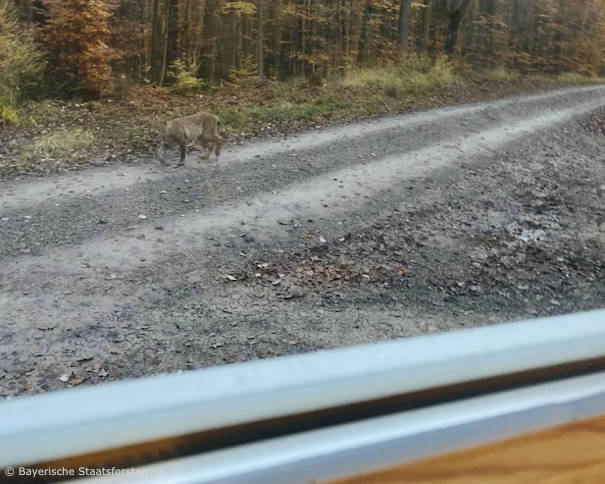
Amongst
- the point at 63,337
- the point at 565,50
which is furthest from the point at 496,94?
the point at 63,337

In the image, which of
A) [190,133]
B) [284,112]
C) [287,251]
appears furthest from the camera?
[284,112]

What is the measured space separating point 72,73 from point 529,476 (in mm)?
1221

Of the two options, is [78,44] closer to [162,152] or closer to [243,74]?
[162,152]

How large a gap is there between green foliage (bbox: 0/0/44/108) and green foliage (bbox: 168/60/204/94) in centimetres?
28

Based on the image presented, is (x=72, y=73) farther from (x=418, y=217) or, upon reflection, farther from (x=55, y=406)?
(x=55, y=406)

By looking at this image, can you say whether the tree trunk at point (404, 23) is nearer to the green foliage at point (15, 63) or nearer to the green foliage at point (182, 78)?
the green foliage at point (182, 78)

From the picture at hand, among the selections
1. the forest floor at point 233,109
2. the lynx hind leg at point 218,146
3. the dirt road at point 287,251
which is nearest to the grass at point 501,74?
the forest floor at point 233,109

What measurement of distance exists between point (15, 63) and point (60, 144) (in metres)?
0.19

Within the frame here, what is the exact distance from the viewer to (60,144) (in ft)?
4.33

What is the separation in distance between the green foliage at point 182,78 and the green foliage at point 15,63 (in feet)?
0.91

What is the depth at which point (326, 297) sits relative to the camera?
1069mm

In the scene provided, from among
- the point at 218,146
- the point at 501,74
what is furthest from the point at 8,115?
the point at 501,74

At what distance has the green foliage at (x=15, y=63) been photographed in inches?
46.8

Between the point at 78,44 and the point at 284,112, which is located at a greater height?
the point at 78,44
